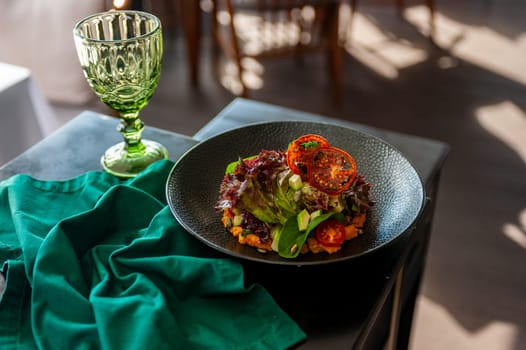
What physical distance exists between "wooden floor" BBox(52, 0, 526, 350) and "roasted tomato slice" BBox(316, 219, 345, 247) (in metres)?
0.87

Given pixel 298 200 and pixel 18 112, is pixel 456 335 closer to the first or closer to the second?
pixel 298 200

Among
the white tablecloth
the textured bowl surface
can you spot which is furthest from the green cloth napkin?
the white tablecloth

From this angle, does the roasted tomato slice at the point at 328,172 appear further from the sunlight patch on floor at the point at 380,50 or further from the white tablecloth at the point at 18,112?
the sunlight patch on floor at the point at 380,50

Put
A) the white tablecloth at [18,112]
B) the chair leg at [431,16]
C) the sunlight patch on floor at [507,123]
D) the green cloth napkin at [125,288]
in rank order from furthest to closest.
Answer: the chair leg at [431,16] → the sunlight patch on floor at [507,123] → the white tablecloth at [18,112] → the green cloth napkin at [125,288]

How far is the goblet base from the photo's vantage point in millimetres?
938

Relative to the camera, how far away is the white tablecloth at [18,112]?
53.1 inches

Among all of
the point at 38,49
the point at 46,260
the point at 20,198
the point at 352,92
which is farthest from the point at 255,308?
the point at 352,92

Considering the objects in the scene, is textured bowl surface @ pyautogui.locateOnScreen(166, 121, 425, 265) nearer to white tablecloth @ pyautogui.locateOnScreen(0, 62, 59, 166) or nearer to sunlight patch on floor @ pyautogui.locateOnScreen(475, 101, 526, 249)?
white tablecloth @ pyautogui.locateOnScreen(0, 62, 59, 166)

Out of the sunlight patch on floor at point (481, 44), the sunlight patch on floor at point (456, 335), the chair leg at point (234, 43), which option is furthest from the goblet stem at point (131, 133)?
the sunlight patch on floor at point (481, 44)

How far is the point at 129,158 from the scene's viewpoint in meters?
0.96

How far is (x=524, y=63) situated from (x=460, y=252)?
1.46 m

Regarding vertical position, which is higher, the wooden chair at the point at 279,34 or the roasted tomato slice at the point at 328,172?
the roasted tomato slice at the point at 328,172

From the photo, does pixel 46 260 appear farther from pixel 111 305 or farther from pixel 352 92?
pixel 352 92

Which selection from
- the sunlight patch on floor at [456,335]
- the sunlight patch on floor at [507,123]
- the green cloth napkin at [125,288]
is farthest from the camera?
the sunlight patch on floor at [507,123]
